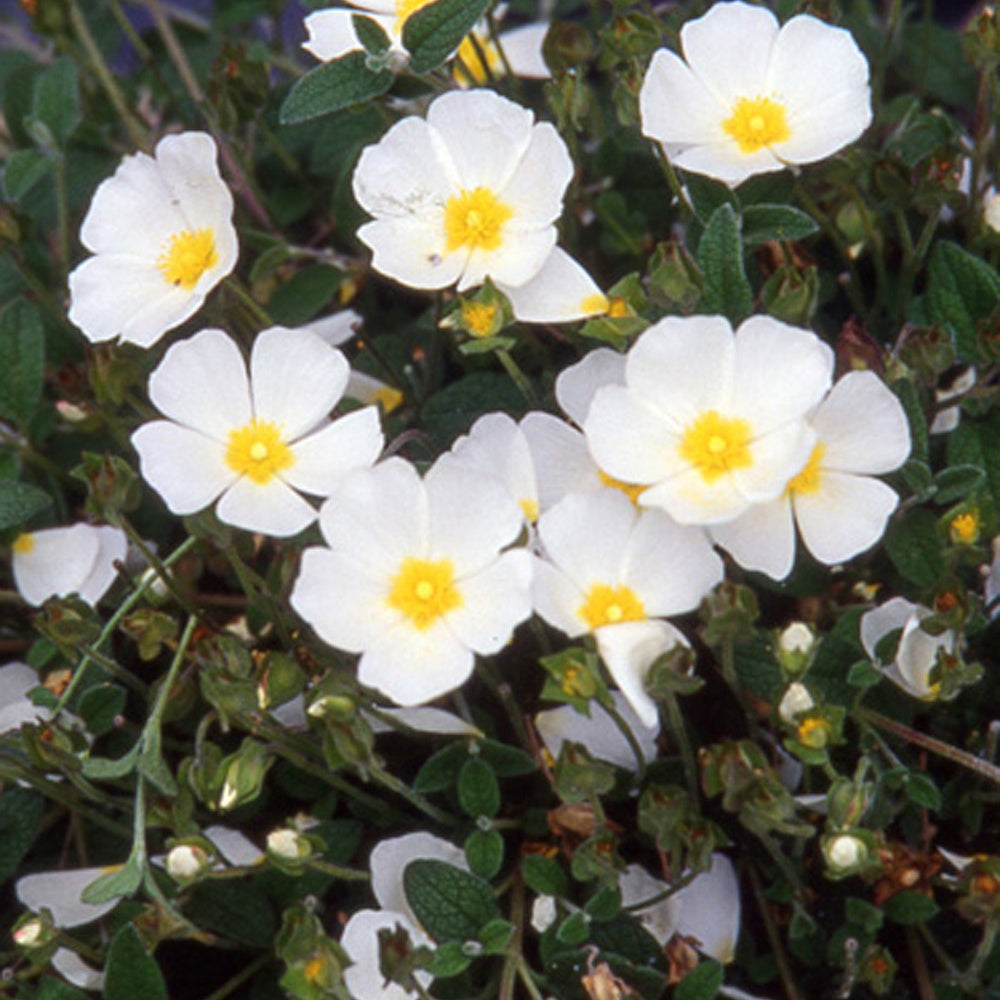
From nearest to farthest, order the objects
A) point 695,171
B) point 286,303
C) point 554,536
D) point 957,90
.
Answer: point 554,536, point 695,171, point 286,303, point 957,90

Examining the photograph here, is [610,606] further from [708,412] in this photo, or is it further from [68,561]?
[68,561]

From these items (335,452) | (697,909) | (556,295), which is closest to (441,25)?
(556,295)

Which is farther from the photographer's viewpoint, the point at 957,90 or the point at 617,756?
the point at 957,90

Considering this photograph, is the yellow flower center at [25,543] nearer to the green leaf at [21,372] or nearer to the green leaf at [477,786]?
the green leaf at [21,372]

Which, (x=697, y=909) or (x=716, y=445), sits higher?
(x=716, y=445)

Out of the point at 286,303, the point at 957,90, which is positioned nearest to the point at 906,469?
the point at 286,303

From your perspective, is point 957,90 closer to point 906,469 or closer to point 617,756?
point 906,469
